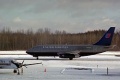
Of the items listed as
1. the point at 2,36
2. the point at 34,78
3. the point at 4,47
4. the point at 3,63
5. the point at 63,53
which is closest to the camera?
the point at 34,78

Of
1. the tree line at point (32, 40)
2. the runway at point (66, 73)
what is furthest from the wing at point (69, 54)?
the tree line at point (32, 40)

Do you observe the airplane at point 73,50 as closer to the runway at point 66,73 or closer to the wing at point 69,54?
the wing at point 69,54

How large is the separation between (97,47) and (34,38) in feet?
346

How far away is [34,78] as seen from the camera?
27.8m

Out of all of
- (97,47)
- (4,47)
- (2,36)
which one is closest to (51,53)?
(97,47)

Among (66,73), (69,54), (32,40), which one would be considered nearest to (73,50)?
Answer: (69,54)

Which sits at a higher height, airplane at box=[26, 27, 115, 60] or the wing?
airplane at box=[26, 27, 115, 60]

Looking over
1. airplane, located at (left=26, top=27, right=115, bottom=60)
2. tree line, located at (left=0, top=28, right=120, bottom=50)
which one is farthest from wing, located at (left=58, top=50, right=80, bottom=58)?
tree line, located at (left=0, top=28, right=120, bottom=50)

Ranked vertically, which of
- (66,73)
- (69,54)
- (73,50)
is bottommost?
(66,73)

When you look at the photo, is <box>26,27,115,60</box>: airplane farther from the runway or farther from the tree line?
the tree line

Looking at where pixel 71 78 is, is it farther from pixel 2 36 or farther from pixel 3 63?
pixel 2 36

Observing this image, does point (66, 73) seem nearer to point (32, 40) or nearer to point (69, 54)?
point (69, 54)

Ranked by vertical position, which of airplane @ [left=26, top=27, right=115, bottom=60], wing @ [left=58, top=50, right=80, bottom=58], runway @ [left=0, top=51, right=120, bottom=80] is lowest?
runway @ [left=0, top=51, right=120, bottom=80]

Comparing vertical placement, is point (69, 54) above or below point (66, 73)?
above
